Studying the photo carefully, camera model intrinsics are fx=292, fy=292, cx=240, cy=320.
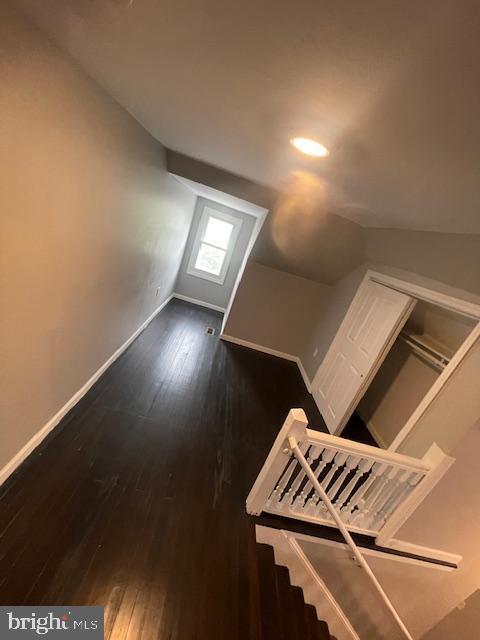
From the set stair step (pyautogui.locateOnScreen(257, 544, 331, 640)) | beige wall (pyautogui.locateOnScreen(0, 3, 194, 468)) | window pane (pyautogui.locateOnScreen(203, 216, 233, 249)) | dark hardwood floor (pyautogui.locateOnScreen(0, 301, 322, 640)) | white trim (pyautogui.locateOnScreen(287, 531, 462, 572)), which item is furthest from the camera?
window pane (pyautogui.locateOnScreen(203, 216, 233, 249))

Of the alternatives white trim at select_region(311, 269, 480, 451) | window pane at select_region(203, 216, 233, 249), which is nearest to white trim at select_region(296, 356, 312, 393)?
white trim at select_region(311, 269, 480, 451)

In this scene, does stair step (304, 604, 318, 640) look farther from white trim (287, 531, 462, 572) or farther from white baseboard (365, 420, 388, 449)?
white baseboard (365, 420, 388, 449)

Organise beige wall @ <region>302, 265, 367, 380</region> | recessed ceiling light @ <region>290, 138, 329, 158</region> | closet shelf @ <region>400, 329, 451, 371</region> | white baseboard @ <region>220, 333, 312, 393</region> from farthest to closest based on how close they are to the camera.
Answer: white baseboard @ <region>220, 333, 312, 393</region>
beige wall @ <region>302, 265, 367, 380</region>
closet shelf @ <region>400, 329, 451, 371</region>
recessed ceiling light @ <region>290, 138, 329, 158</region>

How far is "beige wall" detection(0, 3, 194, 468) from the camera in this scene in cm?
114

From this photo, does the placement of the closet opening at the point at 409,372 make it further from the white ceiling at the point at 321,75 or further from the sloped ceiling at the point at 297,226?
the white ceiling at the point at 321,75

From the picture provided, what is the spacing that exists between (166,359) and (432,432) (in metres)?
2.92

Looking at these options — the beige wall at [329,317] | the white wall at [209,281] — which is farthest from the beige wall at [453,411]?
the white wall at [209,281]

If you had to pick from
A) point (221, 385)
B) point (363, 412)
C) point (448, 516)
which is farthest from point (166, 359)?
point (448, 516)

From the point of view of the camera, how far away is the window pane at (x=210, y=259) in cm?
606

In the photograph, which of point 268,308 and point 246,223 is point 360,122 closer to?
point 268,308

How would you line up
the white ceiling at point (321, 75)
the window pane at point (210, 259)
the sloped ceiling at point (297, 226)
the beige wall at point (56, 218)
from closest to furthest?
the white ceiling at point (321, 75), the beige wall at point (56, 218), the sloped ceiling at point (297, 226), the window pane at point (210, 259)

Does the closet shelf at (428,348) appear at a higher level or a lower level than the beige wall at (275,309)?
higher

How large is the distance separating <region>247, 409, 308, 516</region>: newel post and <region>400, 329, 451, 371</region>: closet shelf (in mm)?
1837

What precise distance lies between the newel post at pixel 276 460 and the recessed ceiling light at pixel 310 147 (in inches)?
54.2
